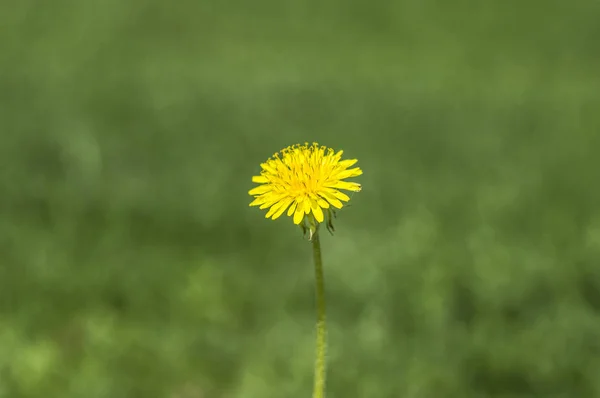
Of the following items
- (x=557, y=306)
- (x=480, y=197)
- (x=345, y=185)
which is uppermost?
(x=480, y=197)

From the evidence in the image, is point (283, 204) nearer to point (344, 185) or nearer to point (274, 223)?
point (344, 185)

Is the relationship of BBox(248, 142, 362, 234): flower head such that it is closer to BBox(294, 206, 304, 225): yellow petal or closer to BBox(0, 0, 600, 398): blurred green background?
BBox(294, 206, 304, 225): yellow petal

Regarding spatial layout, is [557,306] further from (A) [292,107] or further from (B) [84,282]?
(A) [292,107]

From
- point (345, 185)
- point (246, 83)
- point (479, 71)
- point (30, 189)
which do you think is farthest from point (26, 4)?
point (345, 185)

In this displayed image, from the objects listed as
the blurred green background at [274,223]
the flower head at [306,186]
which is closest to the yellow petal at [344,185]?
the flower head at [306,186]

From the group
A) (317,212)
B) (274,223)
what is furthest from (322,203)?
(274,223)

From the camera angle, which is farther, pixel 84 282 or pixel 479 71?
pixel 479 71
